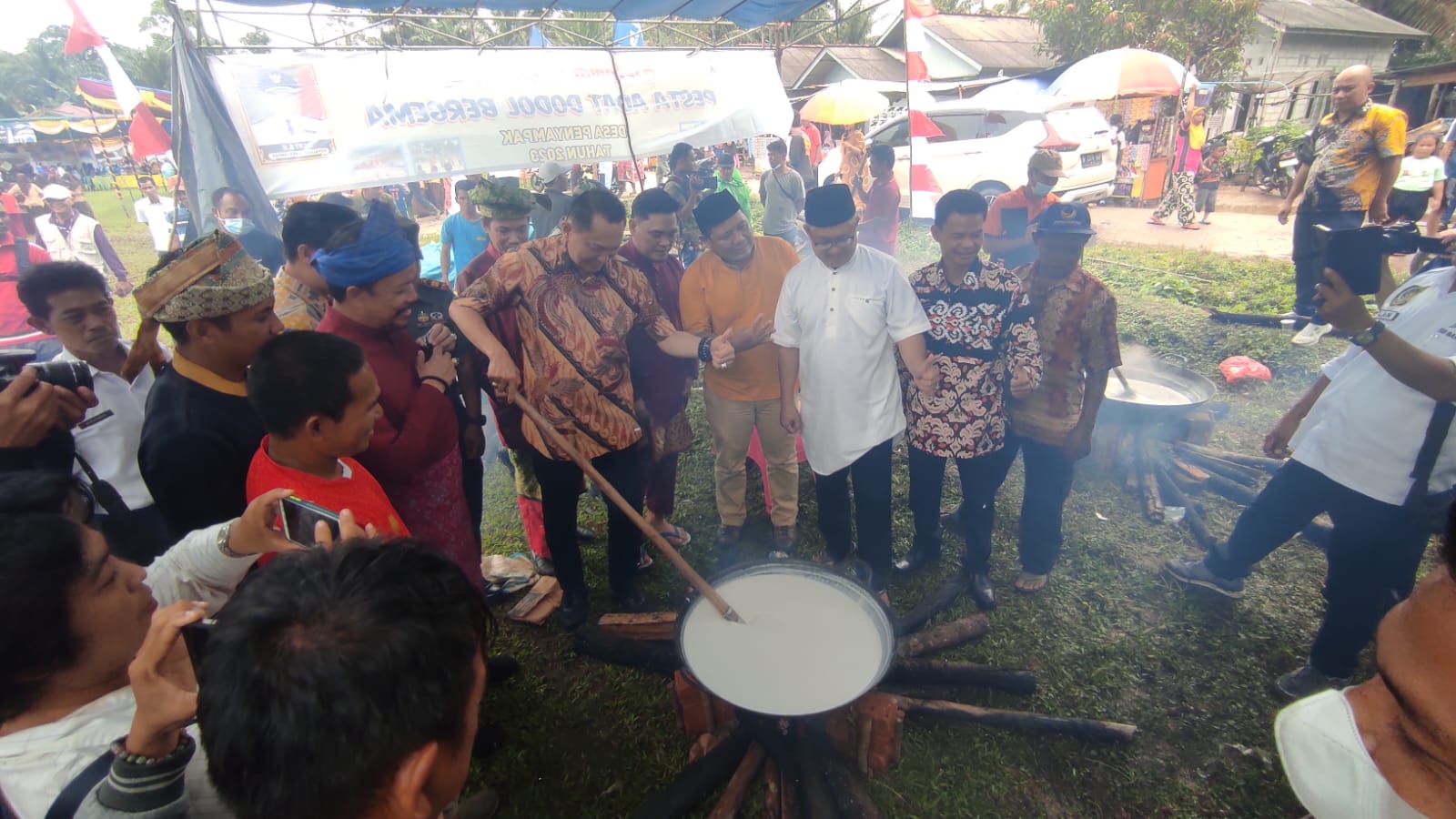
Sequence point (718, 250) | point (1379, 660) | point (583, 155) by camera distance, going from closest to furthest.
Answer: point (1379, 660) → point (718, 250) → point (583, 155)

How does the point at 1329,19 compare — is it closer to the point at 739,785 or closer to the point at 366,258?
the point at 739,785

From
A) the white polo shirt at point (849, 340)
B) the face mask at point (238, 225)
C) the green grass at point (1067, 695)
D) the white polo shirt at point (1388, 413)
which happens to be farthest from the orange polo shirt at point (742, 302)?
the face mask at point (238, 225)

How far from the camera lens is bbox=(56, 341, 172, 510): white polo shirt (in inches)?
96.9

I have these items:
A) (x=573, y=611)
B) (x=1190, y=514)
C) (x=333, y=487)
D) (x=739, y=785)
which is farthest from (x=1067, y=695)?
(x=333, y=487)

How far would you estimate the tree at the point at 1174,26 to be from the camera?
56.9 feet

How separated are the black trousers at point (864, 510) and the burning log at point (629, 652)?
1177 millimetres

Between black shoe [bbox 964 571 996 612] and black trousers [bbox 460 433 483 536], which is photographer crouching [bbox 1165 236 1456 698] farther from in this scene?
black trousers [bbox 460 433 483 536]

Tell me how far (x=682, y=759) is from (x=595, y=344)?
187 centimetres

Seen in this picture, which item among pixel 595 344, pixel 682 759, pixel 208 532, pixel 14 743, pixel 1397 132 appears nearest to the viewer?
pixel 14 743

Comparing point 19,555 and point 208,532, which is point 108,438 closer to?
point 208,532

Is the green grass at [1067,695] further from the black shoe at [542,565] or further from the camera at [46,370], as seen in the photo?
the camera at [46,370]

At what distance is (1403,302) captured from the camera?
7.91 feet

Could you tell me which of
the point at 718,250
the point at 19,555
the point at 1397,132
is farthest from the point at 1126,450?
the point at 19,555

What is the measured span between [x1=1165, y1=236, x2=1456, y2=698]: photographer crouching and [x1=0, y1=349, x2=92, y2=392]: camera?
4328 mm
